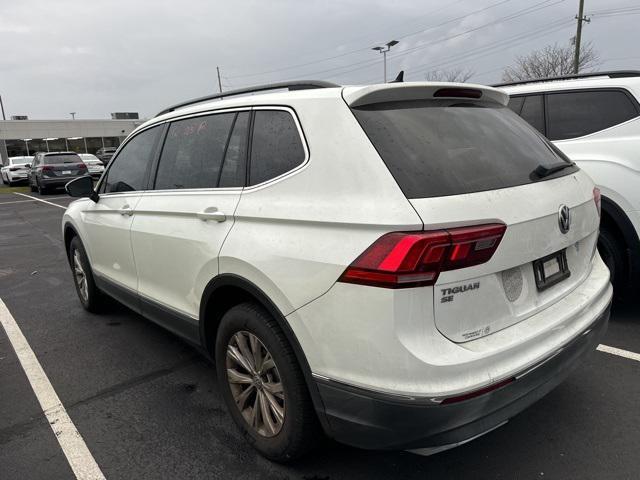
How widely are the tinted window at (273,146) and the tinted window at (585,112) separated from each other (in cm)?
309

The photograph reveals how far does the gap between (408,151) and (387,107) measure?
0.94 feet

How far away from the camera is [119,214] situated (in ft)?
12.3

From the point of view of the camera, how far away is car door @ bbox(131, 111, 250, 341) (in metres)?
2.64

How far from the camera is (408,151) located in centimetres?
202

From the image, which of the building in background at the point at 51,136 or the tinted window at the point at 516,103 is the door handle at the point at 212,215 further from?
the building in background at the point at 51,136

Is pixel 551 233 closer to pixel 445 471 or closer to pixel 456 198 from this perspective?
pixel 456 198

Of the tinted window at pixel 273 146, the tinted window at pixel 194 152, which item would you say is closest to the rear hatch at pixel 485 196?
the tinted window at pixel 273 146

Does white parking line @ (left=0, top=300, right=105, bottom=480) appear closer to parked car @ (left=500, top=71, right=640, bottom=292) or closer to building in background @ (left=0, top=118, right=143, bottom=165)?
parked car @ (left=500, top=71, right=640, bottom=292)

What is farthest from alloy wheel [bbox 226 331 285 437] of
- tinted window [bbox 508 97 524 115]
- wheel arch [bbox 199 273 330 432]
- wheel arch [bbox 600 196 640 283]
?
tinted window [bbox 508 97 524 115]

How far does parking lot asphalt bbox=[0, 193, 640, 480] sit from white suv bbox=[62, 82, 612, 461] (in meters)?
0.30

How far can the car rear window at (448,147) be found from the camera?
1957 millimetres

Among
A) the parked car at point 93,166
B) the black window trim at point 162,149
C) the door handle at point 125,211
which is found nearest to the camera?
the black window trim at point 162,149

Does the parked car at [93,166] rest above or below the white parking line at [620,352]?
above

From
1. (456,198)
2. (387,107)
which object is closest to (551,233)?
(456,198)
